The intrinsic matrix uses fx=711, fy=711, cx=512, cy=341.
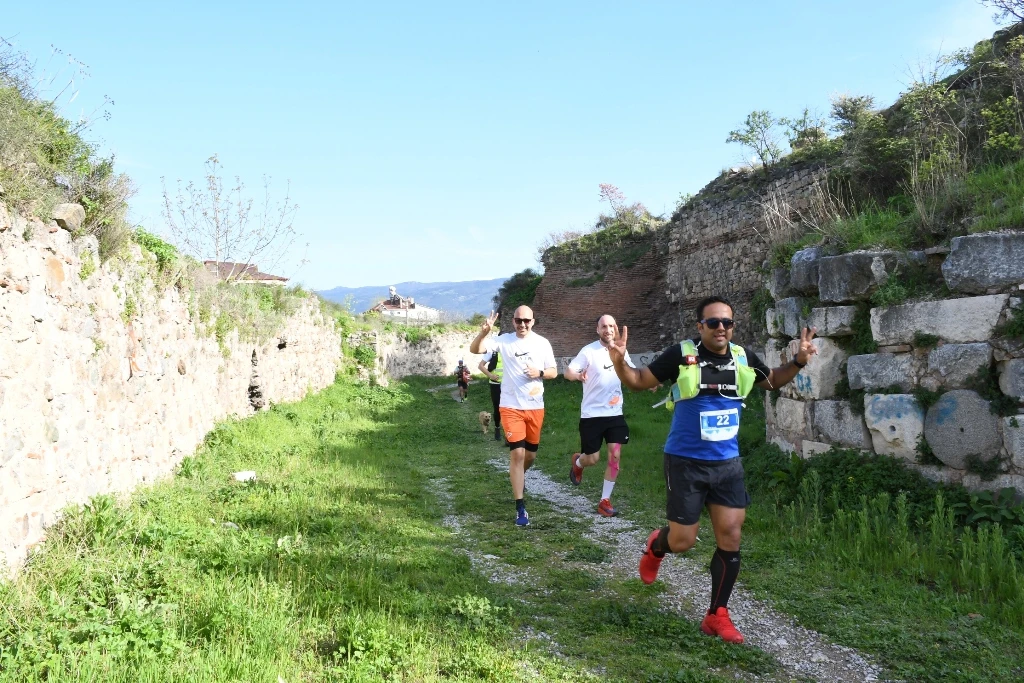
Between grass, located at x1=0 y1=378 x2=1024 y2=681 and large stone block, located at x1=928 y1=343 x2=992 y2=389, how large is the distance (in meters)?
0.86

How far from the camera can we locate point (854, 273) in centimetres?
664

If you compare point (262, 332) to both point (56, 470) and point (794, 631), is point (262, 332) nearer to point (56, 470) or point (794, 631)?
point (56, 470)

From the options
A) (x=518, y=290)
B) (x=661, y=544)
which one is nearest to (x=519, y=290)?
(x=518, y=290)

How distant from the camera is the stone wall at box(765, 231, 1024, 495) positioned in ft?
18.0

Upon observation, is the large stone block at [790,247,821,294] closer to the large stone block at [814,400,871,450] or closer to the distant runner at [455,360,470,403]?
the large stone block at [814,400,871,450]

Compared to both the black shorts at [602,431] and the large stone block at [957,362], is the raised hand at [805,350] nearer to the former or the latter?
the large stone block at [957,362]

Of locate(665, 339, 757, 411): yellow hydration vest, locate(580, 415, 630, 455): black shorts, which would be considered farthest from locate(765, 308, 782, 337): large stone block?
locate(665, 339, 757, 411): yellow hydration vest

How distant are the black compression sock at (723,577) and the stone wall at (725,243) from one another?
11.6m

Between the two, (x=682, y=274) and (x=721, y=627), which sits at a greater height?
(x=682, y=274)

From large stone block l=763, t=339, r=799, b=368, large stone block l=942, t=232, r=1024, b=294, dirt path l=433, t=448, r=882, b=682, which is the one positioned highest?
large stone block l=942, t=232, r=1024, b=294

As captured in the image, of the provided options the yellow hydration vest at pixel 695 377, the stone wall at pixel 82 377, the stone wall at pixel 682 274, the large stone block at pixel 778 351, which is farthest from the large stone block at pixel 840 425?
the stone wall at pixel 682 274

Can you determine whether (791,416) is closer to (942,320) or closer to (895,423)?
(895,423)

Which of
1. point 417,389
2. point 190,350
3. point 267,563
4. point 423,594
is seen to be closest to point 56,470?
point 267,563

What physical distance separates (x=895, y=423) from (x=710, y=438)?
10.3 ft
